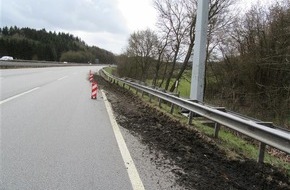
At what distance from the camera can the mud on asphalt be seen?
18.2ft

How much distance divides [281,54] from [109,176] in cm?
1783

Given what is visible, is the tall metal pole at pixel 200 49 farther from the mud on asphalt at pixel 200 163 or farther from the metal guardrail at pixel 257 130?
the metal guardrail at pixel 257 130

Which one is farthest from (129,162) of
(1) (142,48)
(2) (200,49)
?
(1) (142,48)

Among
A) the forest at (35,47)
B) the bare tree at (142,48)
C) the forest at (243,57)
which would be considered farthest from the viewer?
the forest at (35,47)

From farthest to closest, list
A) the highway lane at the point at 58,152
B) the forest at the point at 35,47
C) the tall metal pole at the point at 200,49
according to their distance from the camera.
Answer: the forest at the point at 35,47
the tall metal pole at the point at 200,49
the highway lane at the point at 58,152

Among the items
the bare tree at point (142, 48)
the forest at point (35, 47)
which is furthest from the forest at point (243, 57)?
the forest at point (35, 47)

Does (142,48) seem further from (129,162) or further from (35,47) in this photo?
(35,47)

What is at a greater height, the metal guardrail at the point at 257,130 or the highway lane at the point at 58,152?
the metal guardrail at the point at 257,130

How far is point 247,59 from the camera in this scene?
90.2 feet

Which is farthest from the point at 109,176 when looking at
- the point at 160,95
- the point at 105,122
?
the point at 160,95

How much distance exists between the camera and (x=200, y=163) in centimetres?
662

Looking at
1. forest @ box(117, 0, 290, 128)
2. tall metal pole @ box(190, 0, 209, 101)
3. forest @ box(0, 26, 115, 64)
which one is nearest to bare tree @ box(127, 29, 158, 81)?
forest @ box(117, 0, 290, 128)

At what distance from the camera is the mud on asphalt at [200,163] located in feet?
18.2

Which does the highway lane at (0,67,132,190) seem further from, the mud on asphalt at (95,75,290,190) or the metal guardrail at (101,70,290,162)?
the metal guardrail at (101,70,290,162)
